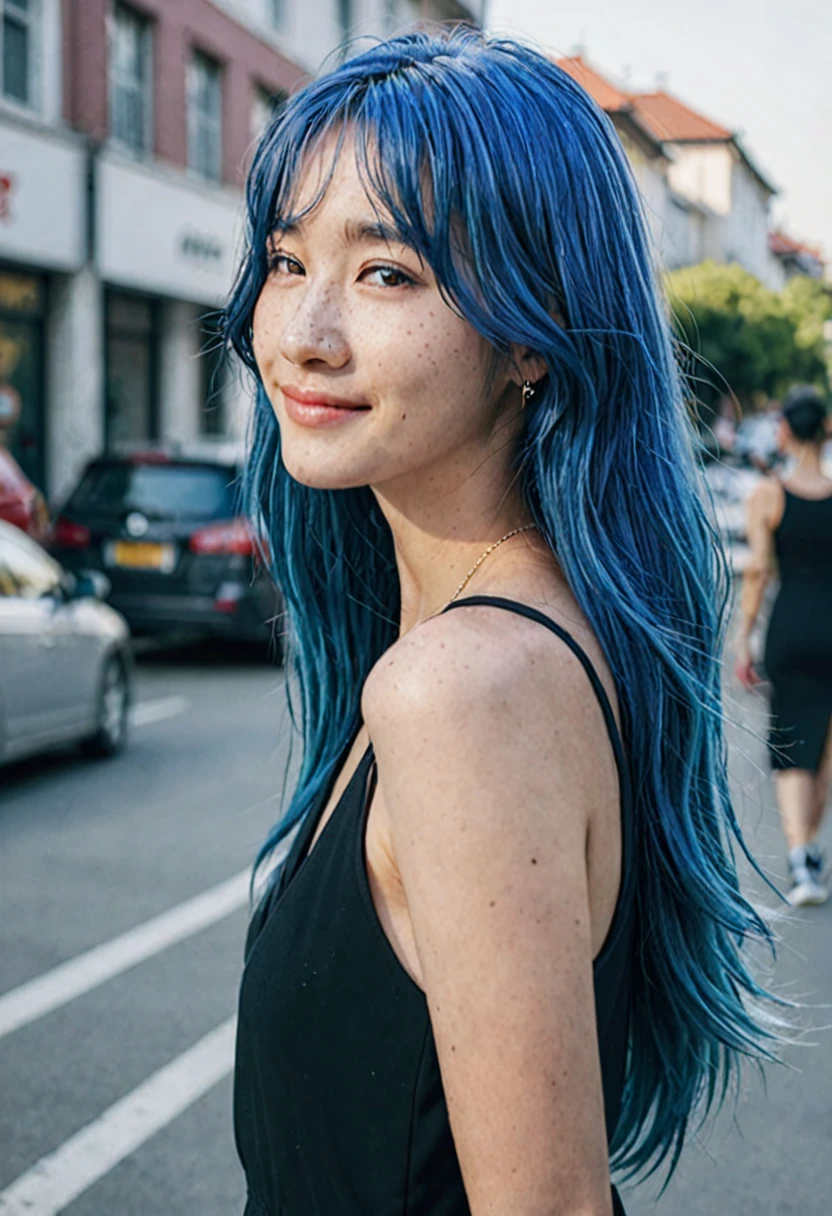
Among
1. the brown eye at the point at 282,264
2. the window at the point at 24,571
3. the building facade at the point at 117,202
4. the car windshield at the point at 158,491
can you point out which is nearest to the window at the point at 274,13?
the building facade at the point at 117,202

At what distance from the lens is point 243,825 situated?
750 cm

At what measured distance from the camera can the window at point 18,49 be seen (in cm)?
1848

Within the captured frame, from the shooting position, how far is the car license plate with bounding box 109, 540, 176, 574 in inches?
504

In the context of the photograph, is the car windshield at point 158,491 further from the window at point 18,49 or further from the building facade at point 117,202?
the window at point 18,49

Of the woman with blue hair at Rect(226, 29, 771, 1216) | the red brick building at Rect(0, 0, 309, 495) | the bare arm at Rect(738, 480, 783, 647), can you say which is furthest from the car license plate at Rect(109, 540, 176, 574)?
the woman with blue hair at Rect(226, 29, 771, 1216)

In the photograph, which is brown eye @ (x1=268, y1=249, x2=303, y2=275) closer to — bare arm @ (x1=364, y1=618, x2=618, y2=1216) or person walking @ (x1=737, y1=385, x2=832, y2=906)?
bare arm @ (x1=364, y1=618, x2=618, y2=1216)

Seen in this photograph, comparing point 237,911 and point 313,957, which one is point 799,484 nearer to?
point 237,911

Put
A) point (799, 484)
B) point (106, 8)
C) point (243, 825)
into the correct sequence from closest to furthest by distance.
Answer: point (799, 484)
point (243, 825)
point (106, 8)

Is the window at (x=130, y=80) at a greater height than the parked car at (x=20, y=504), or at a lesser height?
greater

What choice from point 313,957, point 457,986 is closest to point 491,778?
point 457,986

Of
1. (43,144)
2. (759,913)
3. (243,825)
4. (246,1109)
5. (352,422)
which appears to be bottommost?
(243,825)

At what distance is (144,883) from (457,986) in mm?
5467

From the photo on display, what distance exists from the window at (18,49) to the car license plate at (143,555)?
8300mm

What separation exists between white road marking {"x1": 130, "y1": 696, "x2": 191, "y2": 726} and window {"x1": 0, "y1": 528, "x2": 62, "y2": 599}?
5.84 ft
